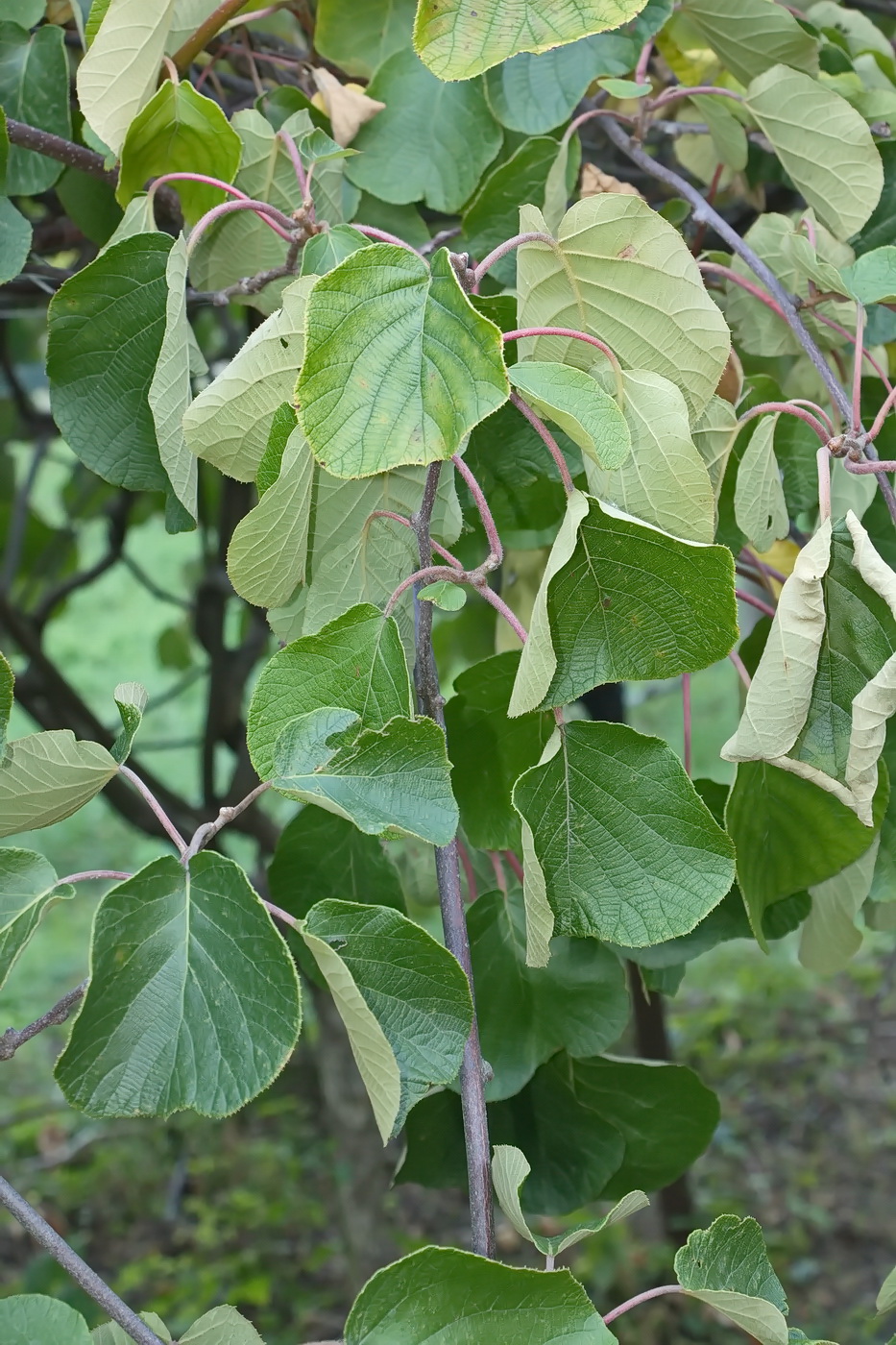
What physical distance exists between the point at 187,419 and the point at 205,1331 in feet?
1.34

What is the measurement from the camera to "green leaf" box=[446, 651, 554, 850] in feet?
2.15

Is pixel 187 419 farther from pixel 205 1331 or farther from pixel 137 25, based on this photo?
pixel 205 1331

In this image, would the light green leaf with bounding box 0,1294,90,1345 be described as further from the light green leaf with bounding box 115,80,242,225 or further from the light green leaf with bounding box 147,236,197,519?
the light green leaf with bounding box 115,80,242,225

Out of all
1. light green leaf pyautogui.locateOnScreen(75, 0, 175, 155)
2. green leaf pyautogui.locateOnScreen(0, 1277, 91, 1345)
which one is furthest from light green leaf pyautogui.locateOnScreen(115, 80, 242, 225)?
green leaf pyautogui.locateOnScreen(0, 1277, 91, 1345)

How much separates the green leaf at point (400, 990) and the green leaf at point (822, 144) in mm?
502

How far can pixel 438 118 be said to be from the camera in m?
0.77

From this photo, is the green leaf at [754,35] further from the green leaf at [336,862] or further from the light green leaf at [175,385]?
the green leaf at [336,862]

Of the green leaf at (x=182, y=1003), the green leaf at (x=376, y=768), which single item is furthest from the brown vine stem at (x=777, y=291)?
the green leaf at (x=182, y=1003)

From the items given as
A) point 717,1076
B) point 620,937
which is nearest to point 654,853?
point 620,937

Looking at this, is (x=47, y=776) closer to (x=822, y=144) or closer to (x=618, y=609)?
(x=618, y=609)

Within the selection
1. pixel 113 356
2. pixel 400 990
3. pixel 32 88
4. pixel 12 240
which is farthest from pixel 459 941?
pixel 32 88

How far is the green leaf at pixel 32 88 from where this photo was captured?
739 millimetres

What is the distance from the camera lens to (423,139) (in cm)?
76

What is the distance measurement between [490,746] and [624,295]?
10.0 inches
